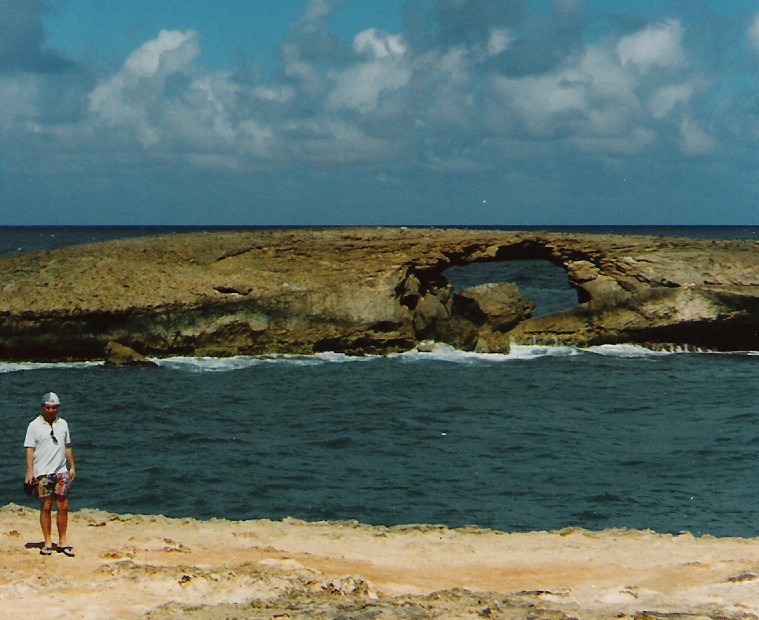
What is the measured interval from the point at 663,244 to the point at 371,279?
937 centimetres

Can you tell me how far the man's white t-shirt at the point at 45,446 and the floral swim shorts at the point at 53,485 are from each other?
45 millimetres

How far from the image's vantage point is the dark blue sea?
13.7 metres

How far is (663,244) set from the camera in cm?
3102

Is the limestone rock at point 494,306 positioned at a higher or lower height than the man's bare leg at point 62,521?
higher

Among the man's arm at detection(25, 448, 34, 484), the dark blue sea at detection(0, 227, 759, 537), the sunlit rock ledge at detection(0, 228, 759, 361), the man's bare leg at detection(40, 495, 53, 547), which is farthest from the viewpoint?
the sunlit rock ledge at detection(0, 228, 759, 361)

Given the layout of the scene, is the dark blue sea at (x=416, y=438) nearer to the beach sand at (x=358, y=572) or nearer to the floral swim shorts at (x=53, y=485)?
the beach sand at (x=358, y=572)

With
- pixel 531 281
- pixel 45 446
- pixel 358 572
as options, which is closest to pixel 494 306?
pixel 358 572

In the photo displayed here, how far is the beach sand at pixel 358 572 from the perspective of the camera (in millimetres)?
8242

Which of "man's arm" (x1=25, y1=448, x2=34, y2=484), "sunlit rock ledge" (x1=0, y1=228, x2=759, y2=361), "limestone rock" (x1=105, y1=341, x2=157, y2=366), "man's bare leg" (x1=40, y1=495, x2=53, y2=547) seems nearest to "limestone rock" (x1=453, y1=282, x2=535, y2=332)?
"sunlit rock ledge" (x1=0, y1=228, x2=759, y2=361)

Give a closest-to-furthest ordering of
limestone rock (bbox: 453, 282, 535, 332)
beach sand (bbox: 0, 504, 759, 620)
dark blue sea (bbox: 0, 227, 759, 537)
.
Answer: beach sand (bbox: 0, 504, 759, 620) < dark blue sea (bbox: 0, 227, 759, 537) < limestone rock (bbox: 453, 282, 535, 332)

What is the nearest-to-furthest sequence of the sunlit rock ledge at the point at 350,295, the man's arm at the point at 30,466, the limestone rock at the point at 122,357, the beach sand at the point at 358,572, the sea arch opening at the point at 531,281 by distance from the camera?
the beach sand at the point at 358,572, the man's arm at the point at 30,466, the limestone rock at the point at 122,357, the sunlit rock ledge at the point at 350,295, the sea arch opening at the point at 531,281

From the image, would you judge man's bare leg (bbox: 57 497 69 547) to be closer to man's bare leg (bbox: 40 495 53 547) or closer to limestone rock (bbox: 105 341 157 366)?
man's bare leg (bbox: 40 495 53 547)

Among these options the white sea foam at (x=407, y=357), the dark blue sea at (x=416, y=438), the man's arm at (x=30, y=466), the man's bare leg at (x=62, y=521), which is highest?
the man's arm at (x=30, y=466)

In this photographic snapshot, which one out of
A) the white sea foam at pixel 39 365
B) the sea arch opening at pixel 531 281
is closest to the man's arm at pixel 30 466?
the white sea foam at pixel 39 365
